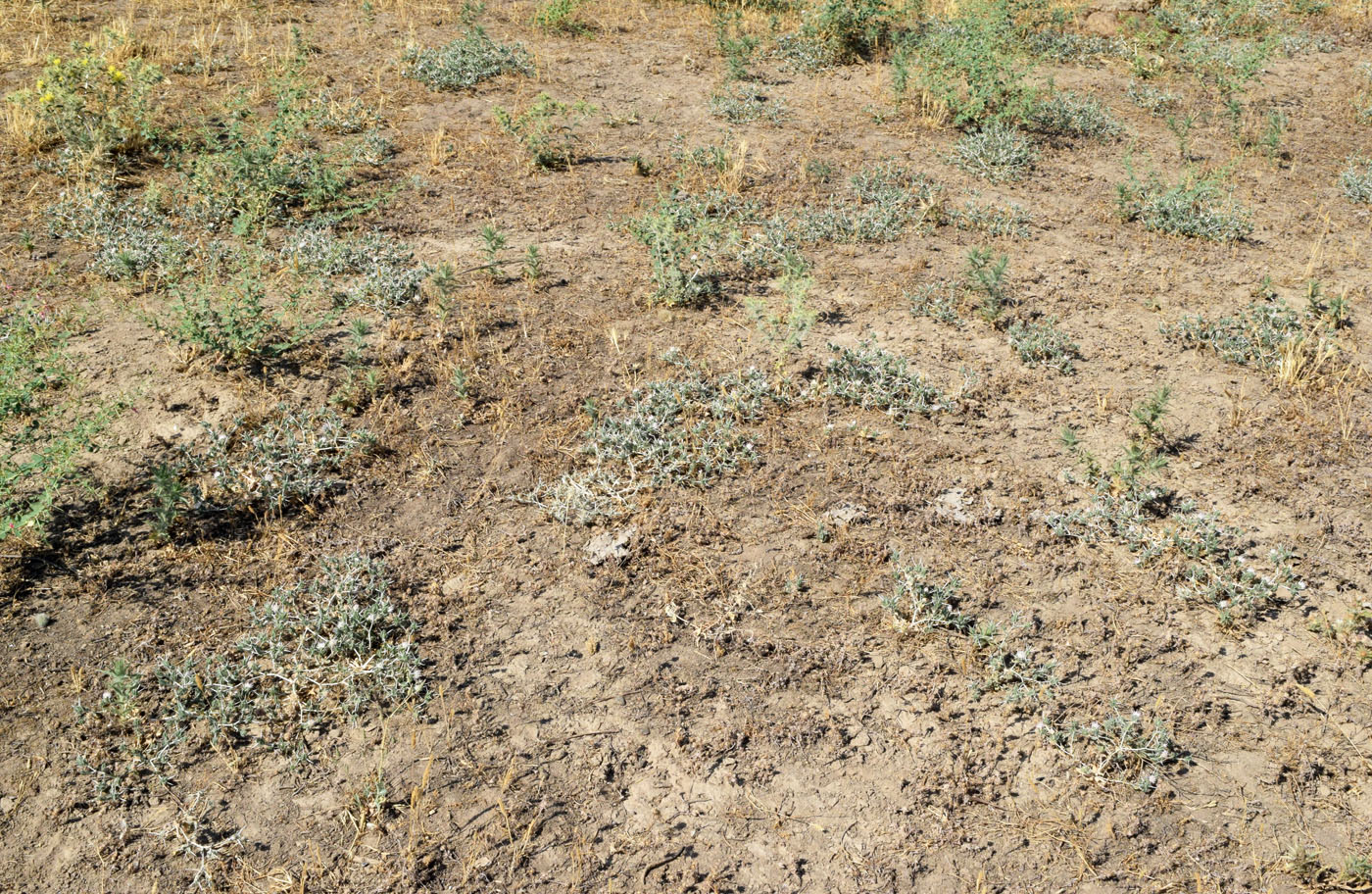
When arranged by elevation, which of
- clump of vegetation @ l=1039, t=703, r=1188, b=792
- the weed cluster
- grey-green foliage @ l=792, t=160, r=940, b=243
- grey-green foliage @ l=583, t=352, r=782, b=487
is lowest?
clump of vegetation @ l=1039, t=703, r=1188, b=792

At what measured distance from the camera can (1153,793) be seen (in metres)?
4.44

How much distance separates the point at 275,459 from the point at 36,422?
1384 mm

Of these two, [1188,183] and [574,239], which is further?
[1188,183]

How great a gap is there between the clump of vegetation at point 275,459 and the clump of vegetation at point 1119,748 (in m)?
4.17

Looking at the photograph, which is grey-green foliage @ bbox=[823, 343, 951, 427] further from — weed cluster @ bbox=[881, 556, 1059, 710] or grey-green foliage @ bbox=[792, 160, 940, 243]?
grey-green foliage @ bbox=[792, 160, 940, 243]

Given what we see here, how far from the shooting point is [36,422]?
234 inches

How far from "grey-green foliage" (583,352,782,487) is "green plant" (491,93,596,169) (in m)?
3.88

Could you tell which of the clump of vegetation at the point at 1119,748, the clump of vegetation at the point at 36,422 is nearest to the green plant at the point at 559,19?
the clump of vegetation at the point at 36,422

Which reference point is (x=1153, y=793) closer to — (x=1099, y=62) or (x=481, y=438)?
(x=481, y=438)

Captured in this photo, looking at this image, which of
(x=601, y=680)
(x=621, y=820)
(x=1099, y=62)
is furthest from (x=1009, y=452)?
(x=1099, y=62)

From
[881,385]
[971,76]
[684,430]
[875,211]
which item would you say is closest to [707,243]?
[875,211]

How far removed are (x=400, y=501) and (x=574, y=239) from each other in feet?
11.5

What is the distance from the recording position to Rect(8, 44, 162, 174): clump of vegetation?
29.9 ft

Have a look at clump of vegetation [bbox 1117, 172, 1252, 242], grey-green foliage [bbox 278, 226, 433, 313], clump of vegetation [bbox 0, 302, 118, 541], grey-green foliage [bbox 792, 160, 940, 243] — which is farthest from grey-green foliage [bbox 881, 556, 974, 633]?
clump of vegetation [bbox 1117, 172, 1252, 242]
